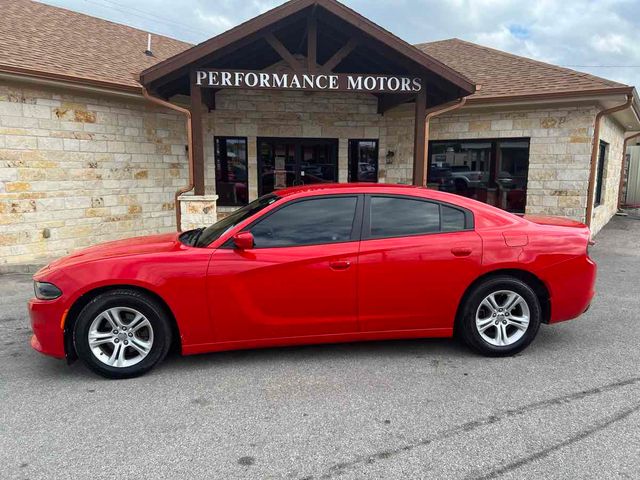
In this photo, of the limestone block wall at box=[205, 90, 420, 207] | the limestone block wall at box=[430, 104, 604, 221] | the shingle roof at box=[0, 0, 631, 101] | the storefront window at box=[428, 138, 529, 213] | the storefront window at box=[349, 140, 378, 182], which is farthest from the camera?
the storefront window at box=[349, 140, 378, 182]

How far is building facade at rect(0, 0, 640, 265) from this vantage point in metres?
7.45

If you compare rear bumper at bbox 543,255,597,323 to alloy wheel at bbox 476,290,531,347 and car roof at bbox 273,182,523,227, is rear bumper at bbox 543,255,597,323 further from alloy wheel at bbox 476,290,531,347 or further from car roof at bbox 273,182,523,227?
car roof at bbox 273,182,523,227

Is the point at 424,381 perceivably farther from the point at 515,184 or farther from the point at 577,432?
the point at 515,184

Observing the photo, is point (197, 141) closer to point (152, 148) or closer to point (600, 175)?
point (152, 148)

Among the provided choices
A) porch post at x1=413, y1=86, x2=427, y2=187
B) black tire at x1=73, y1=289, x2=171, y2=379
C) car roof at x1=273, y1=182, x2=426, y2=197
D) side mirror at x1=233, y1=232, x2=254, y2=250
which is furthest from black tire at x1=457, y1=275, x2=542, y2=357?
porch post at x1=413, y1=86, x2=427, y2=187

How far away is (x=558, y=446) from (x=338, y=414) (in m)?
1.32

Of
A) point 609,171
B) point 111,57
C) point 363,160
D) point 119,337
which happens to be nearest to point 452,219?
point 119,337

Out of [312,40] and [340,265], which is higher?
[312,40]

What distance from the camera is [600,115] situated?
8633mm

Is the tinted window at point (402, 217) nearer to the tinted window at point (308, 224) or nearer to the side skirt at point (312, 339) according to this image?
the tinted window at point (308, 224)

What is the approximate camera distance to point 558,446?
268cm

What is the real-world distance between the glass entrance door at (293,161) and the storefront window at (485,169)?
2.39m

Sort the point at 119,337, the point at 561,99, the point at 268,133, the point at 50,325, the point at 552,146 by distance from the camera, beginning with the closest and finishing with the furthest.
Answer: the point at 50,325 < the point at 119,337 < the point at 561,99 < the point at 552,146 < the point at 268,133

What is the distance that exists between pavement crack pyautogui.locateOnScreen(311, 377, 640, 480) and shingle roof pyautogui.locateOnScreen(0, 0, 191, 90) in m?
7.26
